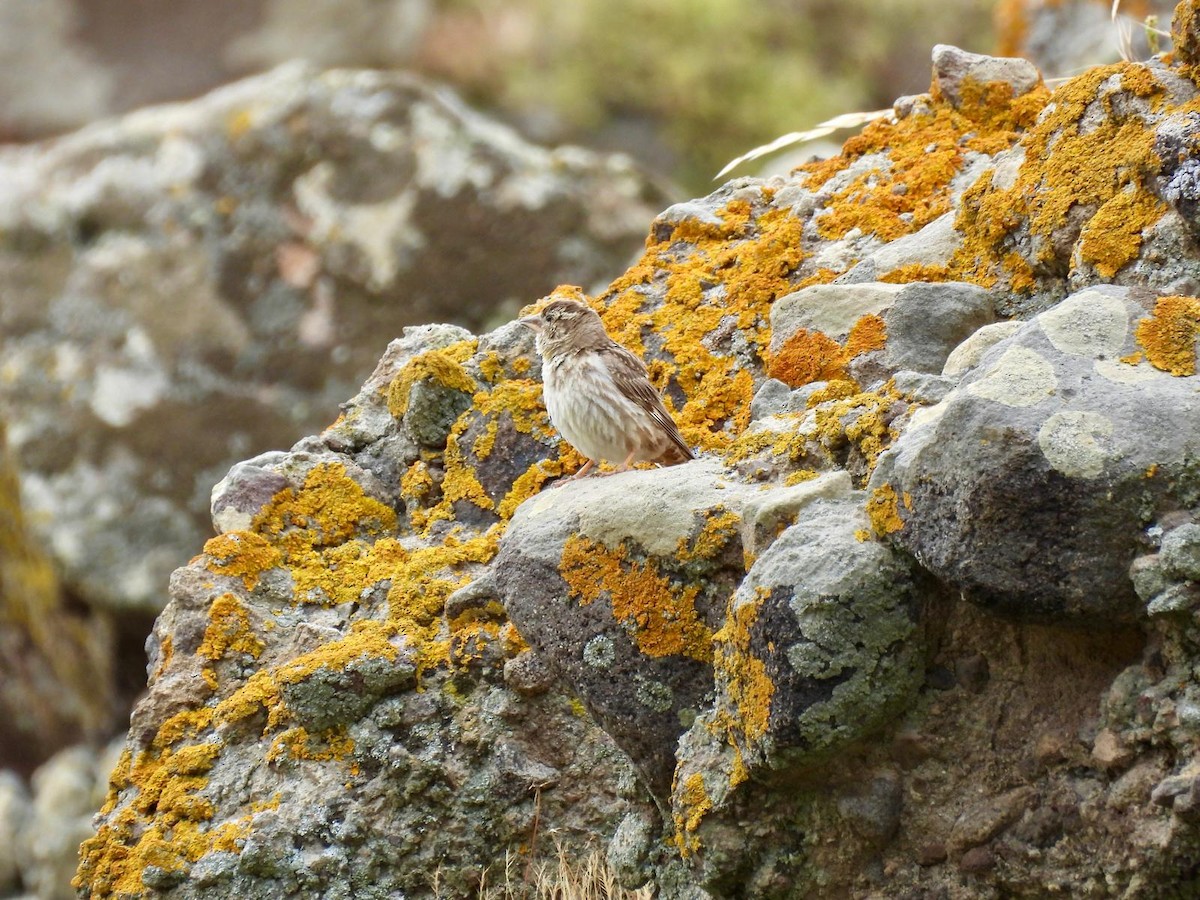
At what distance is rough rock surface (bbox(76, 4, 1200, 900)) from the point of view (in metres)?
3.43

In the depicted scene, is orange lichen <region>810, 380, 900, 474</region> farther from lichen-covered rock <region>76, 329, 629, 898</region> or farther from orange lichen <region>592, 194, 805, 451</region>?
lichen-covered rock <region>76, 329, 629, 898</region>

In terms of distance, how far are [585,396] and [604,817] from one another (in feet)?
5.16

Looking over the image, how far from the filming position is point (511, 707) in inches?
198

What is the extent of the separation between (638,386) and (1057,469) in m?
2.41

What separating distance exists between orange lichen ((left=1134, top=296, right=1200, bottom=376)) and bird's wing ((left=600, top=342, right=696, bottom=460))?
199 cm

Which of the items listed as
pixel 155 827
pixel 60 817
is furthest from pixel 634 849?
pixel 60 817

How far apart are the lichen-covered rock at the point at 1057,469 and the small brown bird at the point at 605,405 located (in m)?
1.84

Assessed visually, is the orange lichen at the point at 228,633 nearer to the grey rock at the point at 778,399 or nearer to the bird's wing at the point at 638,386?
the bird's wing at the point at 638,386

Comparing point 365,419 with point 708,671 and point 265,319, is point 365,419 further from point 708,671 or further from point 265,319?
point 265,319

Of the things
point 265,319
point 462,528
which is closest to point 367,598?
point 462,528

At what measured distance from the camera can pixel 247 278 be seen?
40.3ft

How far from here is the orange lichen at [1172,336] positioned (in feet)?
11.9

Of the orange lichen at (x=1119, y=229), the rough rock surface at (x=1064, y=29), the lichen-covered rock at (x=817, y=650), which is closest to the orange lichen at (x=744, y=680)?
the lichen-covered rock at (x=817, y=650)

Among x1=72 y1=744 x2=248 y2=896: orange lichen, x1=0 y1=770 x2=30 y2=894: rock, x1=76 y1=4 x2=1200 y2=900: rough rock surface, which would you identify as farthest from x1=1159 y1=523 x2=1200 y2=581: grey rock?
x1=0 y1=770 x2=30 y2=894: rock
